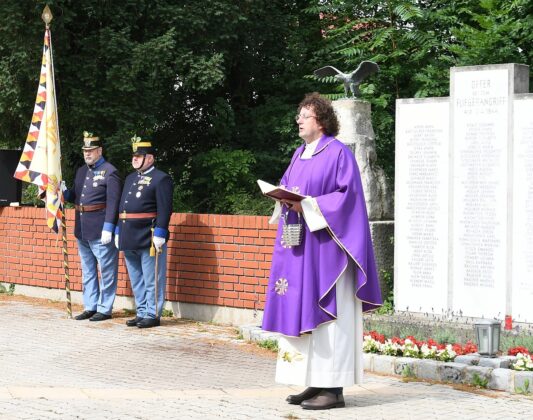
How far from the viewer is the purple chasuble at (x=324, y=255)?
7.08 m

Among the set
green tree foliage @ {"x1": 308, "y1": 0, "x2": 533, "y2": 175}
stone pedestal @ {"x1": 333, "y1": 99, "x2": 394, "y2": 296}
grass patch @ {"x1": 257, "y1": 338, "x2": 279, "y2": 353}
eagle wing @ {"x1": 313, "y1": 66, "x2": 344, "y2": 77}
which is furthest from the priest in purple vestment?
green tree foliage @ {"x1": 308, "y1": 0, "x2": 533, "y2": 175}

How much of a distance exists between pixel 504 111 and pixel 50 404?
16.7ft

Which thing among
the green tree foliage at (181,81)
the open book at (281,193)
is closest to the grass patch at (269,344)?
the open book at (281,193)

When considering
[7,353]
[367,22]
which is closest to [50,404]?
[7,353]

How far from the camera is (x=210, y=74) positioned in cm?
1576

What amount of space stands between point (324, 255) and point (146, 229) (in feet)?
14.3

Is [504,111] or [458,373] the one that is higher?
[504,111]

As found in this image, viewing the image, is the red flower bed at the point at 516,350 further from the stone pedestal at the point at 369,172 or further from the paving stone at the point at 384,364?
the stone pedestal at the point at 369,172

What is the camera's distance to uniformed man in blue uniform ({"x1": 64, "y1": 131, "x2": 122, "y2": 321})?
11.7 meters

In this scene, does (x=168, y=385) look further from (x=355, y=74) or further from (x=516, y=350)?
(x=355, y=74)

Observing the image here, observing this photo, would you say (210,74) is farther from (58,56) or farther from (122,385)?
(122,385)

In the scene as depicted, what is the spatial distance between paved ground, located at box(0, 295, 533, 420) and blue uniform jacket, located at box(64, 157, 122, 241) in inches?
50.4

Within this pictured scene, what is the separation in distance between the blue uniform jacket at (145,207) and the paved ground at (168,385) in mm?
949

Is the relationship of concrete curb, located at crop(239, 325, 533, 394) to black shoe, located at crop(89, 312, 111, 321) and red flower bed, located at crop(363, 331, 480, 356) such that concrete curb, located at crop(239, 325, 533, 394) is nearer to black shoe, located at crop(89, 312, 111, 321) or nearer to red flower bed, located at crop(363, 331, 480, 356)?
red flower bed, located at crop(363, 331, 480, 356)
